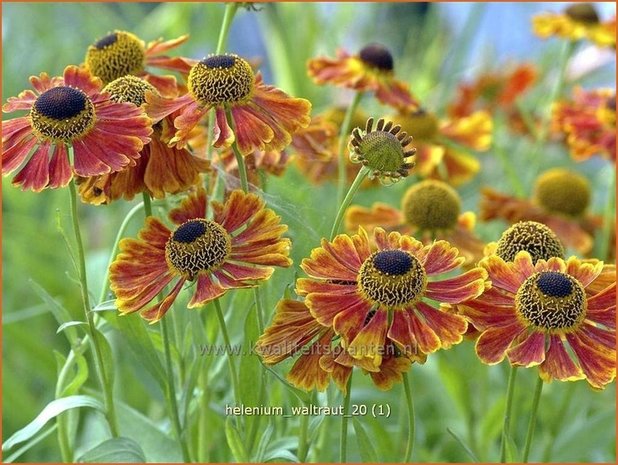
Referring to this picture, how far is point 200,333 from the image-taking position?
698 mm

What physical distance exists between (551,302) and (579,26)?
28.4 inches

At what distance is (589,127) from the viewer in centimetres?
111

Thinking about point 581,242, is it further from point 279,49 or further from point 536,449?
point 279,49

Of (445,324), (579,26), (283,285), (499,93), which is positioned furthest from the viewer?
(499,93)

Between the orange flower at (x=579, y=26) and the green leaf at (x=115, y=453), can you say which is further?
the orange flower at (x=579, y=26)

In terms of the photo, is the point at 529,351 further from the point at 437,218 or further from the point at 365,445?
the point at 437,218

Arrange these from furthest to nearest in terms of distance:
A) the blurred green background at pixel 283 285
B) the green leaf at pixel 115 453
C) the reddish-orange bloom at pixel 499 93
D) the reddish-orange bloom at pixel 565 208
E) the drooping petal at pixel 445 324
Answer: the reddish-orange bloom at pixel 499 93 → the reddish-orange bloom at pixel 565 208 → the blurred green background at pixel 283 285 → the green leaf at pixel 115 453 → the drooping petal at pixel 445 324

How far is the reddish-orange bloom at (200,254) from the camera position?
1.93 feet

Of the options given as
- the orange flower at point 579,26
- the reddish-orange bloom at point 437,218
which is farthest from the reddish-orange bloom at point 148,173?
the orange flower at point 579,26

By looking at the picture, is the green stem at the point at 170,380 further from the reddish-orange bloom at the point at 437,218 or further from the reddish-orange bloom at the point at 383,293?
the reddish-orange bloom at the point at 437,218

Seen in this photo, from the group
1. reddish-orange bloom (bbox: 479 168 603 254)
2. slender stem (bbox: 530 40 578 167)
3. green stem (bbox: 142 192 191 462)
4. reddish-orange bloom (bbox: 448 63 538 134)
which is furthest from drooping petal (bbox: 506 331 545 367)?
reddish-orange bloom (bbox: 448 63 538 134)

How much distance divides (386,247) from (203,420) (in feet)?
0.75

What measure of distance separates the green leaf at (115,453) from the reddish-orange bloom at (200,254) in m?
0.12

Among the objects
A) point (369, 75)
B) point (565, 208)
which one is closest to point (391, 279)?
point (369, 75)
